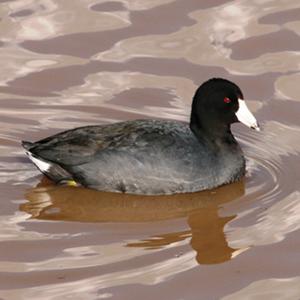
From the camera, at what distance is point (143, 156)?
8.45m

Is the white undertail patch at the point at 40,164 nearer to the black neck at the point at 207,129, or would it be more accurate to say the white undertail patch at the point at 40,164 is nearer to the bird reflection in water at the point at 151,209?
the bird reflection in water at the point at 151,209

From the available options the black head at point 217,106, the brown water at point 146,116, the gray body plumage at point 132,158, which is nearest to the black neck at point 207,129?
the black head at point 217,106

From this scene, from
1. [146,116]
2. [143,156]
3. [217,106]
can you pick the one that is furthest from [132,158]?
[146,116]

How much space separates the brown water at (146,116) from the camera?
7070 mm

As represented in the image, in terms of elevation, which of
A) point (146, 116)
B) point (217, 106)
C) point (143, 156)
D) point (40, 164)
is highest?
point (146, 116)

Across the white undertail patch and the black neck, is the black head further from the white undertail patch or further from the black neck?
the white undertail patch

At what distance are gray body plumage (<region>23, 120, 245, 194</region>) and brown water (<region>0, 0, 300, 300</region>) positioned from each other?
3.8 inches

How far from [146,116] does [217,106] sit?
95 cm

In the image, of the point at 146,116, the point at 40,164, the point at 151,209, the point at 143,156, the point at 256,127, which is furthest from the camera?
the point at 146,116

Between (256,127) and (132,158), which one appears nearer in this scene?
(132,158)

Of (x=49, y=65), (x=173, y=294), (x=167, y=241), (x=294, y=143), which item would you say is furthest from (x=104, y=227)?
(x=49, y=65)

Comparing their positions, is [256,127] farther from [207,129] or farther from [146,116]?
[146,116]

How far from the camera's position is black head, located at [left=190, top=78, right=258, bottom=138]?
884cm

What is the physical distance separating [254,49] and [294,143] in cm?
199
